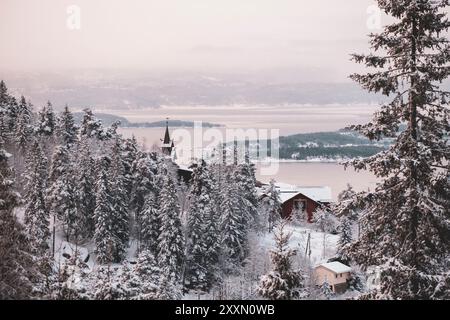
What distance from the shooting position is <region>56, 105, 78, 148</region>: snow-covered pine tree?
69875 millimetres

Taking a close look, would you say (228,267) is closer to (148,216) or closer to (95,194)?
(148,216)

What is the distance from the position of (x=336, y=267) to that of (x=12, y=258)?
37.1m

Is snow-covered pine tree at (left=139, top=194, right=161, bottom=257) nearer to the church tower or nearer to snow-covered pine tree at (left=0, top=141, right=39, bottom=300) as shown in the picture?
snow-covered pine tree at (left=0, top=141, right=39, bottom=300)

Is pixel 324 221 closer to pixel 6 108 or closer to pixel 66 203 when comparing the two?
pixel 66 203

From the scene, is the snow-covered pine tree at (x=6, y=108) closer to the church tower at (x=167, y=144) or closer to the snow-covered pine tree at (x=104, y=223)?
the snow-covered pine tree at (x=104, y=223)

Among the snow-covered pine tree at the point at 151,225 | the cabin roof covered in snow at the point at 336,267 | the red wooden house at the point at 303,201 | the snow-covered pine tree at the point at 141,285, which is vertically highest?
the snow-covered pine tree at the point at 141,285

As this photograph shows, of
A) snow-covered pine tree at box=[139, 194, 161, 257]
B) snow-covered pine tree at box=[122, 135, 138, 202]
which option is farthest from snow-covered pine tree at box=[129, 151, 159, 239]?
snow-covered pine tree at box=[139, 194, 161, 257]

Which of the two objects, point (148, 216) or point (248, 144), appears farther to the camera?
point (248, 144)

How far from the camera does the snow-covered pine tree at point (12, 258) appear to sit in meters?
14.5

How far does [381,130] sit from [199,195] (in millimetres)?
43192

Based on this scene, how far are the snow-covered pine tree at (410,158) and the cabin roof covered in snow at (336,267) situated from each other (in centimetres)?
3680

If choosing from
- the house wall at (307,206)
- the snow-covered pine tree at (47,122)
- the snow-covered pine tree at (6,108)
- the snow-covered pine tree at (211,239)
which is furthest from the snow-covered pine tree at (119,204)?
the house wall at (307,206)
